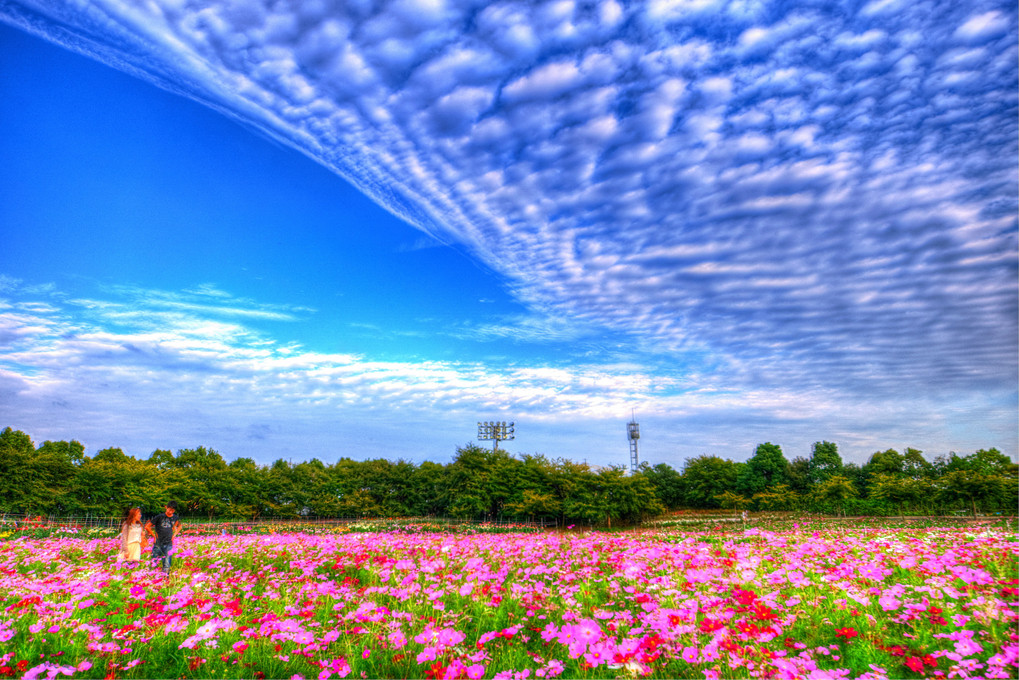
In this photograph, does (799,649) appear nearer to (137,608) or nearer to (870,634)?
(870,634)

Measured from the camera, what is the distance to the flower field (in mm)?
4176

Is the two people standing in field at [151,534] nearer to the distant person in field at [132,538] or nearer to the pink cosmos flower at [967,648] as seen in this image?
the distant person in field at [132,538]

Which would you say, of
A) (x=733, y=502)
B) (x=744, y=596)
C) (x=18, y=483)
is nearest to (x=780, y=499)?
(x=733, y=502)

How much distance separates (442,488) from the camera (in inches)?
1524

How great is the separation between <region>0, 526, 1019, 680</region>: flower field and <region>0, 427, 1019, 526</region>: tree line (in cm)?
2158

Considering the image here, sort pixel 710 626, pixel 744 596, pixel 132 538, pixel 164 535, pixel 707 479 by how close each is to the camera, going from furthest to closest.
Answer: pixel 707 479 < pixel 132 538 < pixel 164 535 < pixel 744 596 < pixel 710 626

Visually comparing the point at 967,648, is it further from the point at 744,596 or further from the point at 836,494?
the point at 836,494

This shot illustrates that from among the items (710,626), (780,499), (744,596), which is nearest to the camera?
(710,626)

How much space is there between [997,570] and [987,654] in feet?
10.9

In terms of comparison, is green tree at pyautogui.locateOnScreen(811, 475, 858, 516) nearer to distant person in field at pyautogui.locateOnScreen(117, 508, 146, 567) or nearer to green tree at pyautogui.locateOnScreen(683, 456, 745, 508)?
green tree at pyautogui.locateOnScreen(683, 456, 745, 508)

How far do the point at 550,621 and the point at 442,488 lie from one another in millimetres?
34662

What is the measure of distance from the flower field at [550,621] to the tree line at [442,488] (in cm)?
2158

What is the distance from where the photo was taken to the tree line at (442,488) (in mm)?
29953

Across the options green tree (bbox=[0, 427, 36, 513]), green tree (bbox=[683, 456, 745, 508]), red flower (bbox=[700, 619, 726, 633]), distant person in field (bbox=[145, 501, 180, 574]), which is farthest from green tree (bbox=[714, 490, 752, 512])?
green tree (bbox=[0, 427, 36, 513])
